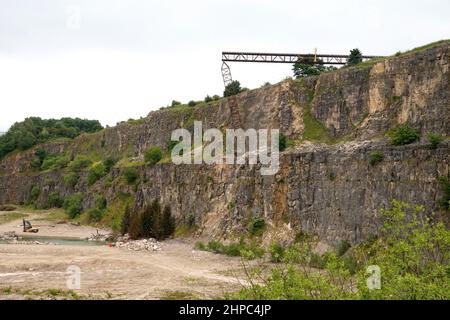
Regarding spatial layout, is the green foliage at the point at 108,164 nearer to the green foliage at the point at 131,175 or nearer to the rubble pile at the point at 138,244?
the green foliage at the point at 131,175

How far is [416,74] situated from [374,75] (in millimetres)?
5802

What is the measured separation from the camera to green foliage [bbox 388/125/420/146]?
42844 mm

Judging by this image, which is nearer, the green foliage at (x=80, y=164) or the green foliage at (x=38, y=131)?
the green foliage at (x=80, y=164)

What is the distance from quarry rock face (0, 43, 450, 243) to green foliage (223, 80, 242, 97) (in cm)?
197

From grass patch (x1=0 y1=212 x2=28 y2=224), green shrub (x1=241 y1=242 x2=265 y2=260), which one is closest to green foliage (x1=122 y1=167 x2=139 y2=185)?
grass patch (x1=0 y1=212 x2=28 y2=224)

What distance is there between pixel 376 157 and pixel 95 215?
194ft

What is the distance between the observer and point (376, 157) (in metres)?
43.0

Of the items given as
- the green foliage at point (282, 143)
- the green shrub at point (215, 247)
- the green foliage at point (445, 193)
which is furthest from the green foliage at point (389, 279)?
the green foliage at point (282, 143)

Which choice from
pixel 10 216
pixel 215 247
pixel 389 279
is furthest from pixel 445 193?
pixel 10 216

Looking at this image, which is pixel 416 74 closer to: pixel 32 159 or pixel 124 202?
pixel 124 202

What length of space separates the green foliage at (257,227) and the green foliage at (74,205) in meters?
53.0

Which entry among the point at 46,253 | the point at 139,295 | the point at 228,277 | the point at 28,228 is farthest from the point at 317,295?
the point at 28,228

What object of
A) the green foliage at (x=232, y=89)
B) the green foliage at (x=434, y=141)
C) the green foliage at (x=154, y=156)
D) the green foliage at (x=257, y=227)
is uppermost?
the green foliage at (x=232, y=89)

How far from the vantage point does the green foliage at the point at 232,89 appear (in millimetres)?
79000
